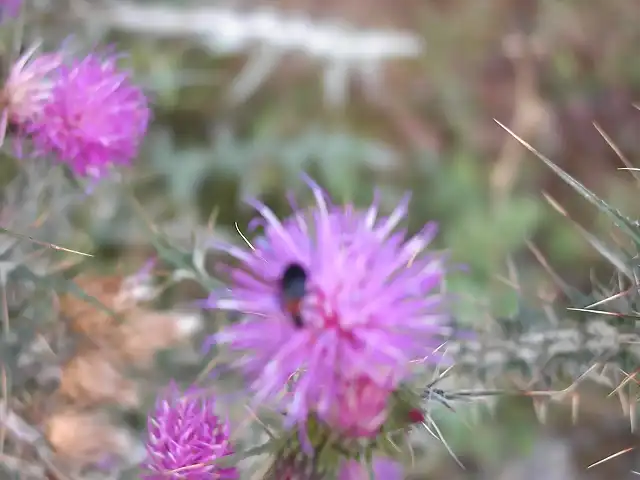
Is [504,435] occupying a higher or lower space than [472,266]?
lower

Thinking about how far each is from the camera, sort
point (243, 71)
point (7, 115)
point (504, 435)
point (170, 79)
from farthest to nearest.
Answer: point (243, 71) < point (504, 435) < point (170, 79) < point (7, 115)

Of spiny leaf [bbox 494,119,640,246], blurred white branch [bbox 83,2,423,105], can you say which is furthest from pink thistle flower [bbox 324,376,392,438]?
blurred white branch [bbox 83,2,423,105]

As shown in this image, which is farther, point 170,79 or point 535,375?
point 170,79

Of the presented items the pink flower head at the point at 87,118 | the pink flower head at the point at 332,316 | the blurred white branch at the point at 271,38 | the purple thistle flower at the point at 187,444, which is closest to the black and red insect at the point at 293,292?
the pink flower head at the point at 332,316

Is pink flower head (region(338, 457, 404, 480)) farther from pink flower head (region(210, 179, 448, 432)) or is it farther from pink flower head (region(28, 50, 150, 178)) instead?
pink flower head (region(28, 50, 150, 178))

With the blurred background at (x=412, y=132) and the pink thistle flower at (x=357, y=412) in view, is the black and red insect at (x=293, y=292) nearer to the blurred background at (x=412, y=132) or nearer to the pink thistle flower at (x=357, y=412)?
the pink thistle flower at (x=357, y=412)

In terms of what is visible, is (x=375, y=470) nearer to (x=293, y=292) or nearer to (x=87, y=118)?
(x=293, y=292)

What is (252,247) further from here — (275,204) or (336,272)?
(275,204)

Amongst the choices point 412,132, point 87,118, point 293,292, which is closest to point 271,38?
point 412,132

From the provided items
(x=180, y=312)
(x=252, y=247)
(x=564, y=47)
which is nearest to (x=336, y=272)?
(x=252, y=247)
